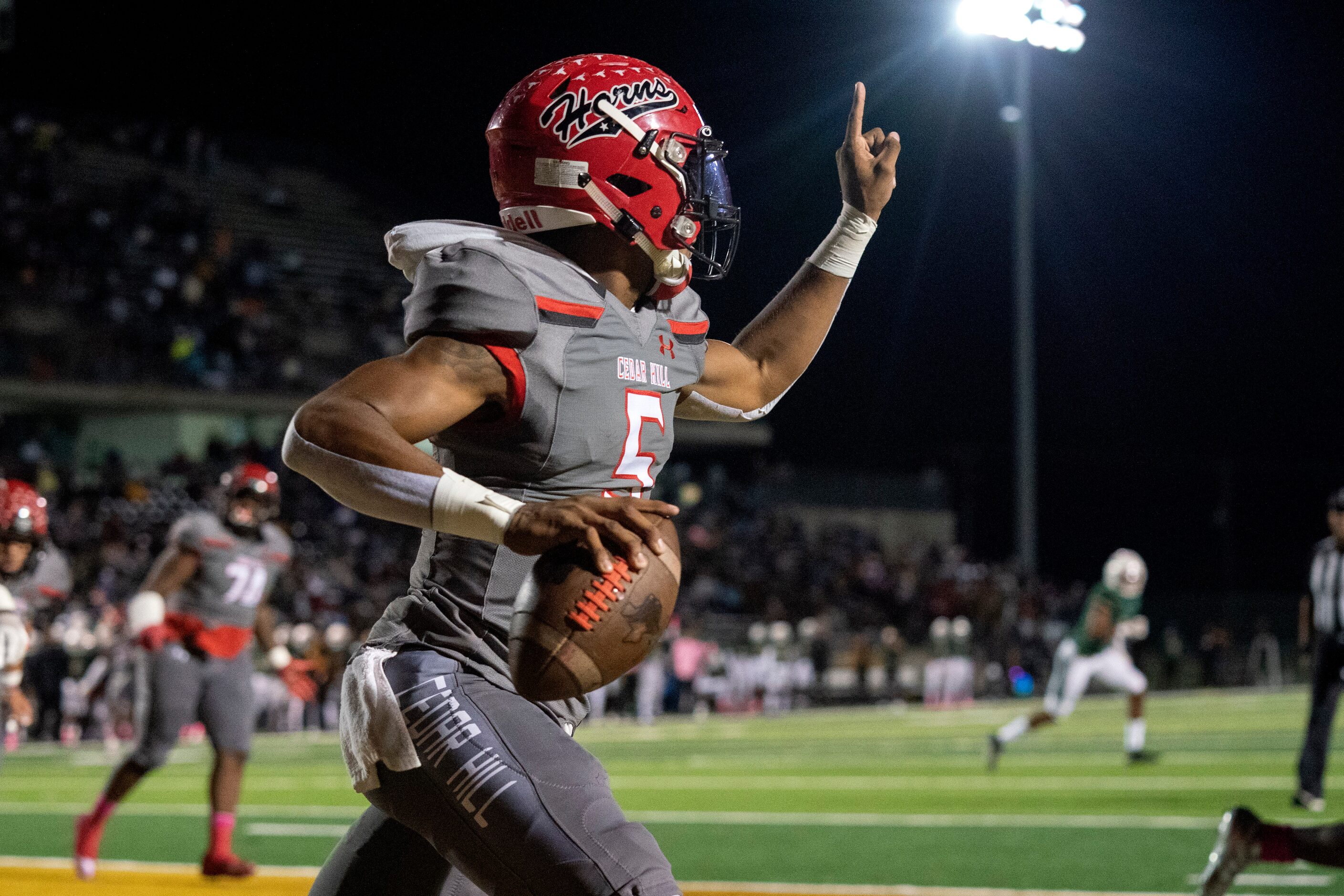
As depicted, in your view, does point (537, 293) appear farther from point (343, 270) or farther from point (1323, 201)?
point (1323, 201)

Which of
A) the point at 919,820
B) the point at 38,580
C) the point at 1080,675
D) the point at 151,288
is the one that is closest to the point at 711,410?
the point at 38,580

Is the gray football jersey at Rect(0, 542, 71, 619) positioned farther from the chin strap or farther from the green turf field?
the chin strap

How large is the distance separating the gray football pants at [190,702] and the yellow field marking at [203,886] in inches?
23.2

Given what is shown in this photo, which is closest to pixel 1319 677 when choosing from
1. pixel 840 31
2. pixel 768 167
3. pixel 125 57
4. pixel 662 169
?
pixel 662 169

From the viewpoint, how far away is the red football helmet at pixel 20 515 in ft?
21.0

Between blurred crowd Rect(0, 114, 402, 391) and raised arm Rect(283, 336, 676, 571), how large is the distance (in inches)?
947

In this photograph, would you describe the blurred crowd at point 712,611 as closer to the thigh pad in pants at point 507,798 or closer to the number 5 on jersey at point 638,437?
the number 5 on jersey at point 638,437

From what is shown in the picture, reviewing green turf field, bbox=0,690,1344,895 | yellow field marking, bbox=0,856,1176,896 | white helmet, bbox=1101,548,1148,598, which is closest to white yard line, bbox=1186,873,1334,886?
green turf field, bbox=0,690,1344,895

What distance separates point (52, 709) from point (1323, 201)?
79.7 ft

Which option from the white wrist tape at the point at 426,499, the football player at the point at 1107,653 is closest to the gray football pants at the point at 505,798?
the white wrist tape at the point at 426,499

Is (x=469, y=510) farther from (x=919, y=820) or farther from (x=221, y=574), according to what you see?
(x=919, y=820)

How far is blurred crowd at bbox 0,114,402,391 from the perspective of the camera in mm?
25906

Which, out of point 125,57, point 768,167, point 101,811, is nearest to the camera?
point 101,811

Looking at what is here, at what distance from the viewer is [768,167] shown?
23984mm
